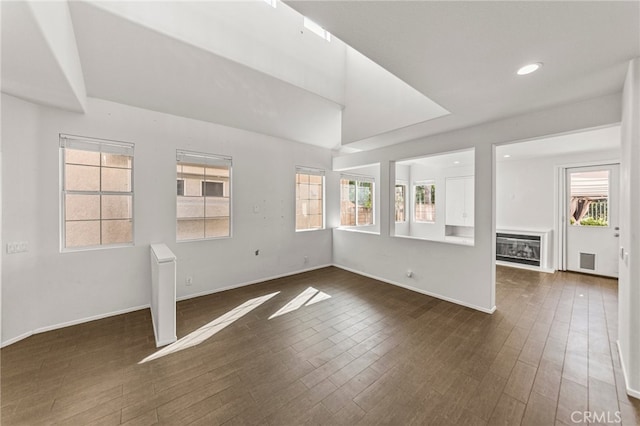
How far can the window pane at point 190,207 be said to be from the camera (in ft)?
12.9

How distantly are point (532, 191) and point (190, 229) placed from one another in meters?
7.36

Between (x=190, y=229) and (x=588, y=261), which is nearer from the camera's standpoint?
(x=190, y=229)

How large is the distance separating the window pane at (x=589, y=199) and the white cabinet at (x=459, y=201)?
2022mm

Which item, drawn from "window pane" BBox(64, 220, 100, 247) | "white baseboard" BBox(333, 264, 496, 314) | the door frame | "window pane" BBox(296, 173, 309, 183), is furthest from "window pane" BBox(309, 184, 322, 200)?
the door frame

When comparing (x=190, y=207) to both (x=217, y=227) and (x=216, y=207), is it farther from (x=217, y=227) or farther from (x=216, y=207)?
(x=217, y=227)

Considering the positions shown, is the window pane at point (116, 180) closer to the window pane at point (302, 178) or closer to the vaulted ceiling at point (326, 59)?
the vaulted ceiling at point (326, 59)

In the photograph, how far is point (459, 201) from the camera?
7.21 metres

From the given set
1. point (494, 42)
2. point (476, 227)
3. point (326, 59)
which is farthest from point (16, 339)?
point (476, 227)

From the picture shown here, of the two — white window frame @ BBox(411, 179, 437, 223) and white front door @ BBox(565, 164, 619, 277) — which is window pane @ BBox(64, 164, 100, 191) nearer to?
white window frame @ BBox(411, 179, 437, 223)

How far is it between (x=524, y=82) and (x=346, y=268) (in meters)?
4.32

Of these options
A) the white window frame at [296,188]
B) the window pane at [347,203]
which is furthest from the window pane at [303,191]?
the window pane at [347,203]

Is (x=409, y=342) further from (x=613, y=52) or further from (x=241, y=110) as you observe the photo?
(x=241, y=110)

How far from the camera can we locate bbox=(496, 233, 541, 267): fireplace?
5504 millimetres

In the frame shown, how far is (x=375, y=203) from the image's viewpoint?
7.23 m
